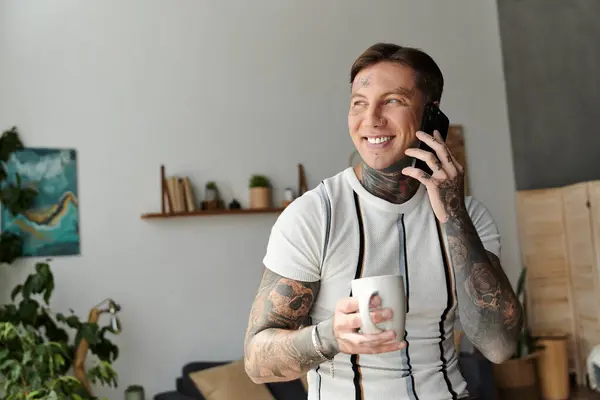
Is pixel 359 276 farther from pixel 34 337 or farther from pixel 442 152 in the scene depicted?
pixel 34 337

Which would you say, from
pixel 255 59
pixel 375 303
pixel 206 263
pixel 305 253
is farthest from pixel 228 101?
pixel 375 303

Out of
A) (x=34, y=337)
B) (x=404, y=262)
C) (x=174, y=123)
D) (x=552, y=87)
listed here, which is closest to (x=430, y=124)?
(x=404, y=262)

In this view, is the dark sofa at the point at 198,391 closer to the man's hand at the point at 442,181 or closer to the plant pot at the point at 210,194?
the plant pot at the point at 210,194

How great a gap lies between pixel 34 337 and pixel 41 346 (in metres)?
0.27

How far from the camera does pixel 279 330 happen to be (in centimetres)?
120

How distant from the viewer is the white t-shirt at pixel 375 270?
1222 millimetres

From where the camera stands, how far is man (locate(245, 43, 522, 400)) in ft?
4.00

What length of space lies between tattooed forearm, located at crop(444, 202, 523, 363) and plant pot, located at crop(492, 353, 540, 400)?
2.87 meters

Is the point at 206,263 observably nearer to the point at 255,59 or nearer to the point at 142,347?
the point at 142,347

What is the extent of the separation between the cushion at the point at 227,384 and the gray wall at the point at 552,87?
2457 mm

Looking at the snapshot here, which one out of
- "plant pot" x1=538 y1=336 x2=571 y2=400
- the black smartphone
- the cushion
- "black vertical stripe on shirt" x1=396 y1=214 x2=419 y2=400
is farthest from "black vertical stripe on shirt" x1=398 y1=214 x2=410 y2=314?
"plant pot" x1=538 y1=336 x2=571 y2=400

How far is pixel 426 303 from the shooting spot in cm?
126

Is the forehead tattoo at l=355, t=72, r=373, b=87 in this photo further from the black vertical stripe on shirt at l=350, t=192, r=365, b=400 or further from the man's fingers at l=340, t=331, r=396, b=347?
the man's fingers at l=340, t=331, r=396, b=347

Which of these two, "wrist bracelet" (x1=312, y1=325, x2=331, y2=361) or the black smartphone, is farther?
the black smartphone
